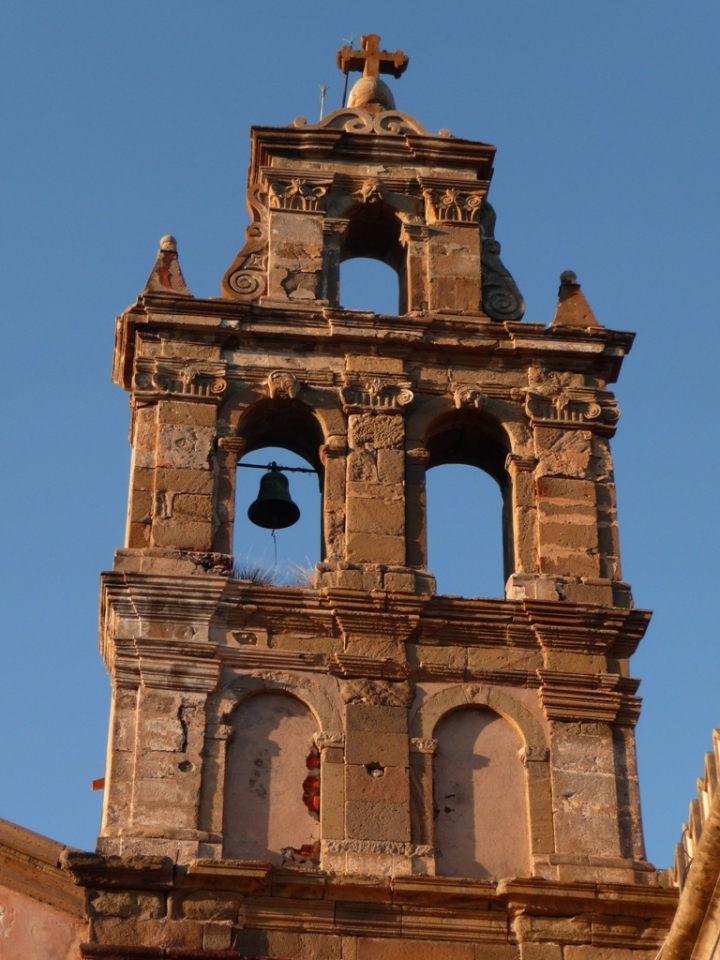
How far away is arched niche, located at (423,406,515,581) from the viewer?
70.7ft

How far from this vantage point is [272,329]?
71.7 feet

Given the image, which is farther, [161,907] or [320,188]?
[320,188]

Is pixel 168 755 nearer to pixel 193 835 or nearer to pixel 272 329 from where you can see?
pixel 193 835

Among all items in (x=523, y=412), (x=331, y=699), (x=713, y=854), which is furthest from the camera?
(x=523, y=412)

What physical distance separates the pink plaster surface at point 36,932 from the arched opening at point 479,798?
295 cm

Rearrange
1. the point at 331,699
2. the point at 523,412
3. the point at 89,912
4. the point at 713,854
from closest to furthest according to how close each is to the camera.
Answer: the point at 713,854 < the point at 89,912 < the point at 331,699 < the point at 523,412

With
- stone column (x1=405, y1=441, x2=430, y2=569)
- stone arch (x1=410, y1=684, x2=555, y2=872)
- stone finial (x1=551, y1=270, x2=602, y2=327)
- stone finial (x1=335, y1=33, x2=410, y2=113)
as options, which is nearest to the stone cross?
stone finial (x1=335, y1=33, x2=410, y2=113)

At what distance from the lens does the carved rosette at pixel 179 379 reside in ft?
70.3

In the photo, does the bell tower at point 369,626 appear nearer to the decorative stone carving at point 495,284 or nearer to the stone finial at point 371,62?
the decorative stone carving at point 495,284

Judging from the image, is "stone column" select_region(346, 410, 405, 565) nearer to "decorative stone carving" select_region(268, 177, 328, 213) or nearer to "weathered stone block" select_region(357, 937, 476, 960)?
"decorative stone carving" select_region(268, 177, 328, 213)

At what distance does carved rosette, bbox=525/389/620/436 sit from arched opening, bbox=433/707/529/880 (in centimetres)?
303

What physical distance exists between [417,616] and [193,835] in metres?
2.77

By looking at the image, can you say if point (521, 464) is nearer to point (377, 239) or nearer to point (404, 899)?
point (377, 239)

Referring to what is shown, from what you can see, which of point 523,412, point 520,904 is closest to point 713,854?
point 520,904
